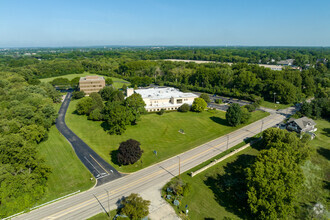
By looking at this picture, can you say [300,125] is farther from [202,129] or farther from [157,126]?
[157,126]

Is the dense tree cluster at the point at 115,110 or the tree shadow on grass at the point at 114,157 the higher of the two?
the dense tree cluster at the point at 115,110

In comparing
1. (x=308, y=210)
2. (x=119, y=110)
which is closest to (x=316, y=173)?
(x=308, y=210)

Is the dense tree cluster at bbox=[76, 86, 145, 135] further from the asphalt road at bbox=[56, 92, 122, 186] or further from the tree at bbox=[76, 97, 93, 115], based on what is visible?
the asphalt road at bbox=[56, 92, 122, 186]

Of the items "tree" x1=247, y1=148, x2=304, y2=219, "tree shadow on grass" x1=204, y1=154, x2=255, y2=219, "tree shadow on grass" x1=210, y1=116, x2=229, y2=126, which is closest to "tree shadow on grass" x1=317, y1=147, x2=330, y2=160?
"tree shadow on grass" x1=204, y1=154, x2=255, y2=219

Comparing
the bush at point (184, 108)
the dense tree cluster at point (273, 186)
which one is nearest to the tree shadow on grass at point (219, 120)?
the bush at point (184, 108)

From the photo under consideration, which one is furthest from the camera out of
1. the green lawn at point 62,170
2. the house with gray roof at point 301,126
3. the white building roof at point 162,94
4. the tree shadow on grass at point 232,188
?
the white building roof at point 162,94

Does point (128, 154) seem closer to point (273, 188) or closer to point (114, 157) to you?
point (114, 157)

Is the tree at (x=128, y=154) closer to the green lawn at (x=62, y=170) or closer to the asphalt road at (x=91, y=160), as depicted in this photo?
the asphalt road at (x=91, y=160)
